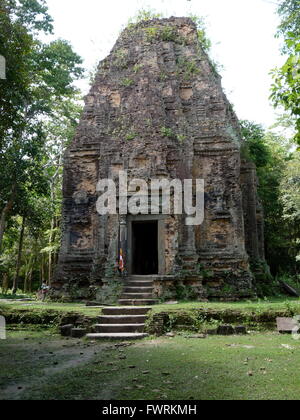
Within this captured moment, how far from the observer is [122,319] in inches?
399

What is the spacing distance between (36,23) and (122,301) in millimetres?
16320

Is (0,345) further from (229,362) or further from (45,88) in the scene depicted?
(45,88)

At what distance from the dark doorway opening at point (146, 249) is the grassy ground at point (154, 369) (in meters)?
9.18

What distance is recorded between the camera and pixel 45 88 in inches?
916

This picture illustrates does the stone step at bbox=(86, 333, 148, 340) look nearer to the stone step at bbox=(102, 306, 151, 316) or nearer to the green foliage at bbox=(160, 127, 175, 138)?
the stone step at bbox=(102, 306, 151, 316)

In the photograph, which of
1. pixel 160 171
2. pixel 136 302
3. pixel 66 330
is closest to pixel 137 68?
pixel 160 171

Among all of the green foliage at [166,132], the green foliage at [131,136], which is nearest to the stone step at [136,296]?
the green foliage at [131,136]

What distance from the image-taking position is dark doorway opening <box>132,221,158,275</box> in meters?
17.8

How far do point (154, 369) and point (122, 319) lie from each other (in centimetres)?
417

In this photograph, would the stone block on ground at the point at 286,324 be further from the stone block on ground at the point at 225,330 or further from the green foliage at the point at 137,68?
the green foliage at the point at 137,68

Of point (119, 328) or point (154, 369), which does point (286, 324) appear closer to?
point (119, 328)

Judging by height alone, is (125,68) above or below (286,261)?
above

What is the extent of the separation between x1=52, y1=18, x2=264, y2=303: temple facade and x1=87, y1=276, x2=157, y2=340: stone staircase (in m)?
0.67
